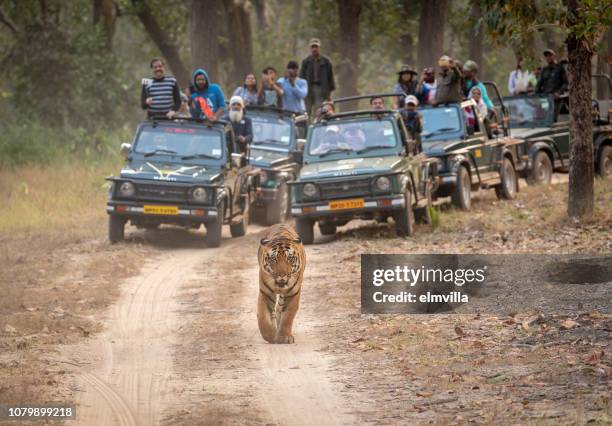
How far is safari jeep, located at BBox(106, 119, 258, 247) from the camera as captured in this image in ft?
54.7

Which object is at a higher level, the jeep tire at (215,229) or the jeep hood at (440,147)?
the jeep hood at (440,147)

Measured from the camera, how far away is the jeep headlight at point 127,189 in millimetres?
16734

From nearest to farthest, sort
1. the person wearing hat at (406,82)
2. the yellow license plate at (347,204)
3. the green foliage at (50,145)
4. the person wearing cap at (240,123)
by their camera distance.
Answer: the yellow license plate at (347,204)
the person wearing cap at (240,123)
the person wearing hat at (406,82)
the green foliage at (50,145)

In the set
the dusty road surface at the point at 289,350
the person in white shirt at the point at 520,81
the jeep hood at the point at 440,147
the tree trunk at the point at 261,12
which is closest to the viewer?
the dusty road surface at the point at 289,350

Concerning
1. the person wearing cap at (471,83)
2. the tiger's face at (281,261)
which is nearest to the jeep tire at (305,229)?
the person wearing cap at (471,83)

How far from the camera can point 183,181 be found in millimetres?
16719

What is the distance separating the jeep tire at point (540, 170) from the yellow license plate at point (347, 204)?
21.9 ft

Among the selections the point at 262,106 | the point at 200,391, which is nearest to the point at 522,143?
the point at 262,106

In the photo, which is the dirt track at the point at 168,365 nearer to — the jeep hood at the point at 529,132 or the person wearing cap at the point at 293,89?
the person wearing cap at the point at 293,89

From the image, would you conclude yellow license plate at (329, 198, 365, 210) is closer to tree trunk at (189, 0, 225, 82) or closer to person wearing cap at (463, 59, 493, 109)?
person wearing cap at (463, 59, 493, 109)

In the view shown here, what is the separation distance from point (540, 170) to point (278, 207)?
5359mm

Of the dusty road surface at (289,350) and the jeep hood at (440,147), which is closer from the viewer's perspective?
the dusty road surface at (289,350)

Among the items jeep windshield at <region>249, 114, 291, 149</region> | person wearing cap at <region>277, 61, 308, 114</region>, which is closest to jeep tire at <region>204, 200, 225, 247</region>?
jeep windshield at <region>249, 114, 291, 149</region>

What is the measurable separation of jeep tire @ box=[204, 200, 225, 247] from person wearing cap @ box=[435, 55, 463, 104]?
4.54 m
